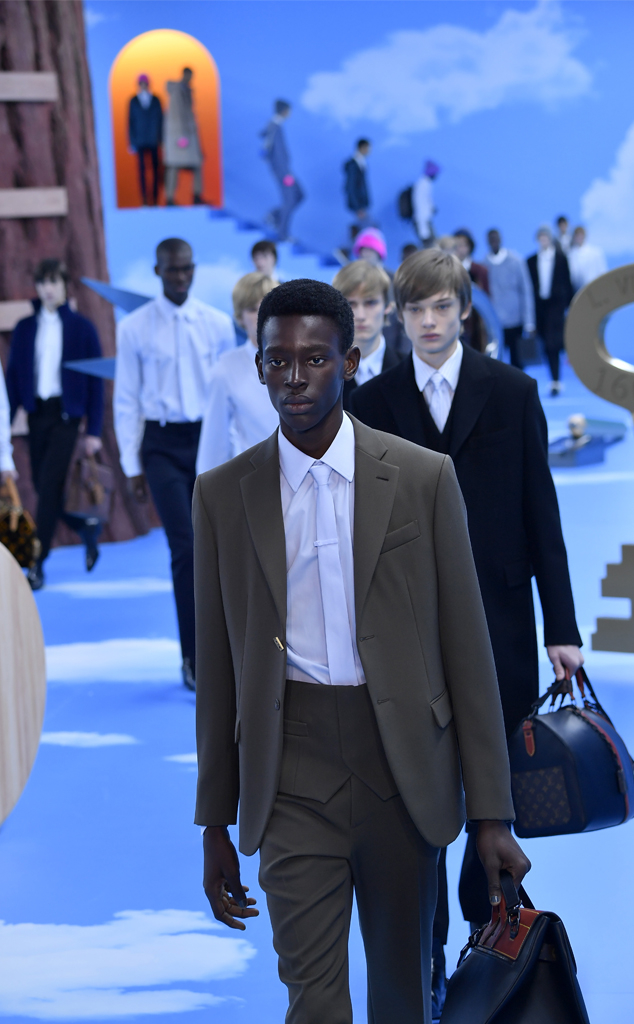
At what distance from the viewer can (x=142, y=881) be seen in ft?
12.1

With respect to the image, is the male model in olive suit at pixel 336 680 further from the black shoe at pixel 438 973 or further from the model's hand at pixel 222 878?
the black shoe at pixel 438 973

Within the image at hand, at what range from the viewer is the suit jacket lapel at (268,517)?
A: 1.96 m

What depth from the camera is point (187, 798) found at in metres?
4.37

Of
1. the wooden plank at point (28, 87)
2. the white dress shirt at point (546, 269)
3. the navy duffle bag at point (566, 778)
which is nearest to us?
the navy duffle bag at point (566, 778)

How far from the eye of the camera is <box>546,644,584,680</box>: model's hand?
2877 mm

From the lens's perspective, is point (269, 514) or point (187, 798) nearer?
point (269, 514)

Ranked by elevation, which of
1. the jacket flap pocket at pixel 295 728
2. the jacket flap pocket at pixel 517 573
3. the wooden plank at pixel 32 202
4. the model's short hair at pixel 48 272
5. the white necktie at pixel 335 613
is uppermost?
the wooden plank at pixel 32 202

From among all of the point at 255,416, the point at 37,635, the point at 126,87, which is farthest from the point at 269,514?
the point at 126,87

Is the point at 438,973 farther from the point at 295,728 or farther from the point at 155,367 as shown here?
the point at 155,367

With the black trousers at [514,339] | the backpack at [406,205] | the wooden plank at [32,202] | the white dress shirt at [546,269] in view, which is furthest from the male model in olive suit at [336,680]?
the backpack at [406,205]

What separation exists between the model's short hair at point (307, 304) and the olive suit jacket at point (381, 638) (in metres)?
0.20

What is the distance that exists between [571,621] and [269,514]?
114 centimetres

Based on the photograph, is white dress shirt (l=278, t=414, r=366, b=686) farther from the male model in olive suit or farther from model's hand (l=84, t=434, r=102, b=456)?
model's hand (l=84, t=434, r=102, b=456)

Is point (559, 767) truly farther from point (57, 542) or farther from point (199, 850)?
point (57, 542)
